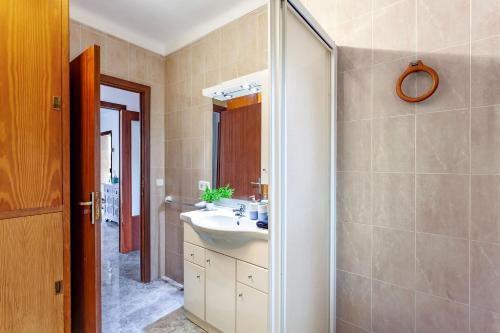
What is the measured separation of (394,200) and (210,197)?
140 cm

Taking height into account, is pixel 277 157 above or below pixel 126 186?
above

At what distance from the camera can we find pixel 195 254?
1905 mm

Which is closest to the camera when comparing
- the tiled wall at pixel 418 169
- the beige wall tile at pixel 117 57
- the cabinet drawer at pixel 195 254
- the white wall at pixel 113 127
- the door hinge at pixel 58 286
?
the tiled wall at pixel 418 169

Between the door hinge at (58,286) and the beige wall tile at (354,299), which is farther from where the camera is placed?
the beige wall tile at (354,299)

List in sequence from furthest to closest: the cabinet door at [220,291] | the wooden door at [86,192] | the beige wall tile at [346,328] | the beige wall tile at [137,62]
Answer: the beige wall tile at [137,62]
the cabinet door at [220,291]
the beige wall tile at [346,328]
the wooden door at [86,192]

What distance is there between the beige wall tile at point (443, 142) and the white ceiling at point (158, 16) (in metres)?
1.49

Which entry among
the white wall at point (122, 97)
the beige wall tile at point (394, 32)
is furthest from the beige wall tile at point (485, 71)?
the white wall at point (122, 97)

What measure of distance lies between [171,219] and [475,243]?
2.42 m

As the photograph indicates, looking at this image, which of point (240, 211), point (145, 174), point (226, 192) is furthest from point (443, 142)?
point (145, 174)

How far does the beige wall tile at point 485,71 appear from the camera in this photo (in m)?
1.06

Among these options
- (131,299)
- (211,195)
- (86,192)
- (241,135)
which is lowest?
(131,299)

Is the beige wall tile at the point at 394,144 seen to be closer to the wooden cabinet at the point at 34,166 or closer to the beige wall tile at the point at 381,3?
the beige wall tile at the point at 381,3

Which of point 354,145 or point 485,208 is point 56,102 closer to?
point 354,145

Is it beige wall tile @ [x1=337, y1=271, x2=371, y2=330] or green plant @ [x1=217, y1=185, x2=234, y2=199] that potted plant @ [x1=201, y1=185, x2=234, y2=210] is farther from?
beige wall tile @ [x1=337, y1=271, x2=371, y2=330]
